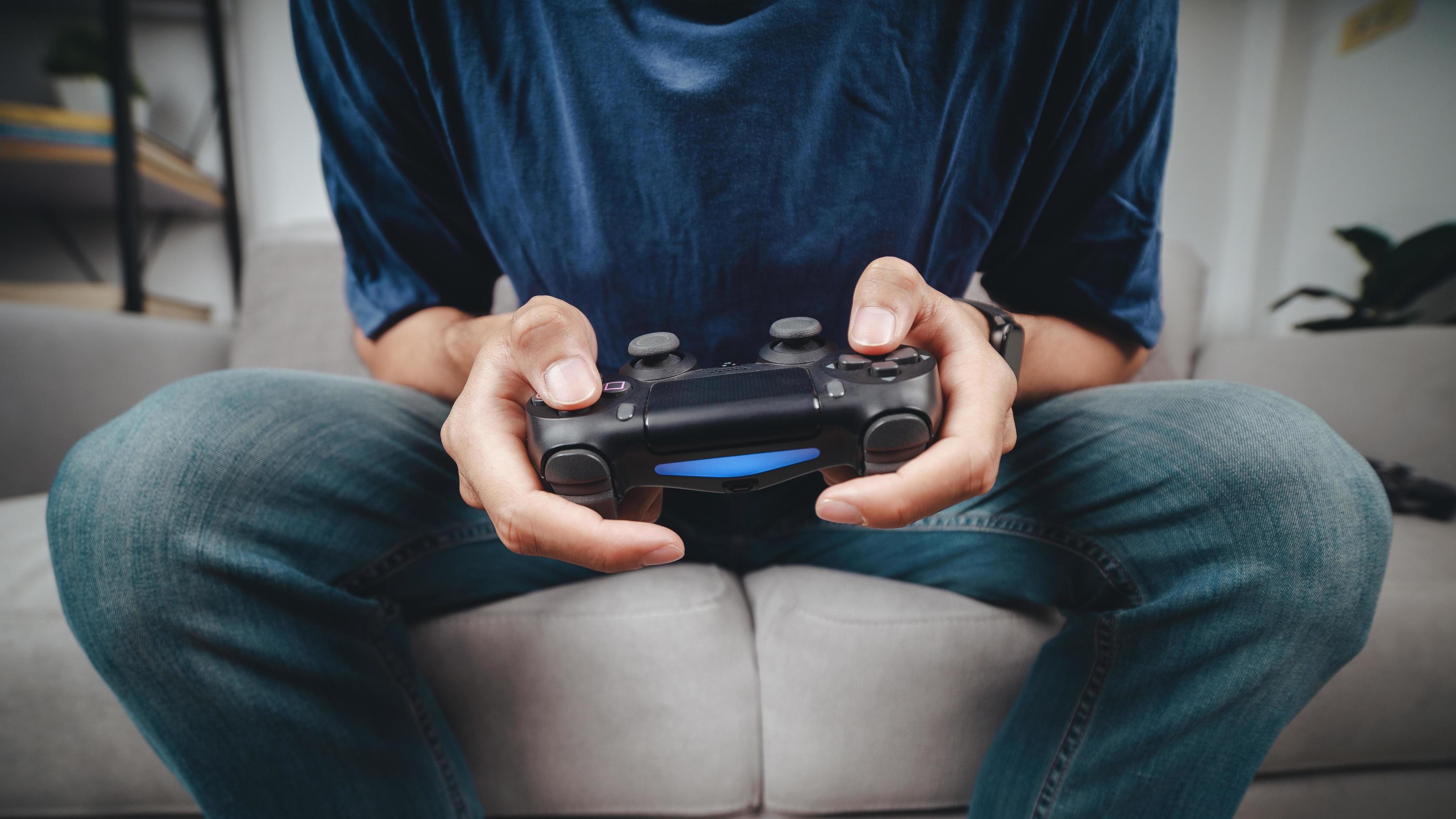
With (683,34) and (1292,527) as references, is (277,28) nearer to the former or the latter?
(683,34)

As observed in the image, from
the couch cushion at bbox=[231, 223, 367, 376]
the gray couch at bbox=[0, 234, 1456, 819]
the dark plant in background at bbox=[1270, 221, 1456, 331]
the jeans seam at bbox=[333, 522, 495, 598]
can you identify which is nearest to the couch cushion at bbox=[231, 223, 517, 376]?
the couch cushion at bbox=[231, 223, 367, 376]

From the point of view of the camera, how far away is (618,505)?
0.28 meters

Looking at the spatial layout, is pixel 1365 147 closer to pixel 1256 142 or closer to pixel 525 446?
pixel 1256 142

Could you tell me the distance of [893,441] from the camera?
25cm

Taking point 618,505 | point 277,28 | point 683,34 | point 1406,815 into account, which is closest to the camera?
point 618,505

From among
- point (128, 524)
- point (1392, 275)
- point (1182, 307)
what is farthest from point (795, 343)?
point (1392, 275)

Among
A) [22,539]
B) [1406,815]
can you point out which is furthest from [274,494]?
[1406,815]

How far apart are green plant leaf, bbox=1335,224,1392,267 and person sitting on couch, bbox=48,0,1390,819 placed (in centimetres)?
103

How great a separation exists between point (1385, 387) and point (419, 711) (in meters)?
1.11

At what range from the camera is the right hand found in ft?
0.80

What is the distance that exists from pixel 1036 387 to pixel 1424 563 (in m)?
0.46

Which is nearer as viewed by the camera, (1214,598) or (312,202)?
(1214,598)

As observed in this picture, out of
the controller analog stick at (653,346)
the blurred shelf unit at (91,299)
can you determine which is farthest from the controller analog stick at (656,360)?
the blurred shelf unit at (91,299)

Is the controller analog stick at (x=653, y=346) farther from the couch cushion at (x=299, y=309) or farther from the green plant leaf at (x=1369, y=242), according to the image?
the green plant leaf at (x=1369, y=242)
